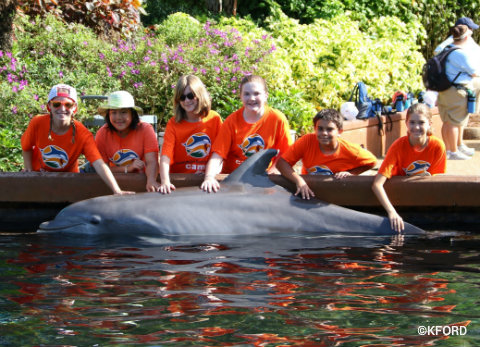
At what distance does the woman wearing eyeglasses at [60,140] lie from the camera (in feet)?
23.3

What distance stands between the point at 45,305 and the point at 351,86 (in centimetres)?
931

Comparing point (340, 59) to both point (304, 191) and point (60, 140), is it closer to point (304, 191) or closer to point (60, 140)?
point (304, 191)

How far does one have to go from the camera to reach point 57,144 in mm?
7336

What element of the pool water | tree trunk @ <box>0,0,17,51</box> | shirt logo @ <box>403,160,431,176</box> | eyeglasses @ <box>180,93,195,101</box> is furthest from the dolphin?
tree trunk @ <box>0,0,17,51</box>

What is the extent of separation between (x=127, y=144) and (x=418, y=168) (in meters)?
2.84

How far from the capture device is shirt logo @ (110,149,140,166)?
7.40 metres

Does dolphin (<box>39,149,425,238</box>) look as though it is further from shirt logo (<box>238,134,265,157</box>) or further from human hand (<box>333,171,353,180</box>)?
shirt logo (<box>238,134,265,157</box>)

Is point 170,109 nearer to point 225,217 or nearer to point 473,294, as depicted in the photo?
point 225,217

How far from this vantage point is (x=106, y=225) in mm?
6352

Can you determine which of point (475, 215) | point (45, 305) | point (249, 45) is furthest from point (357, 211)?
point (249, 45)

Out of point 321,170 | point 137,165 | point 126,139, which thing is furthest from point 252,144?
point 126,139

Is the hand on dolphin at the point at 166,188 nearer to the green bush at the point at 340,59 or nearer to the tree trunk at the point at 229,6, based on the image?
the green bush at the point at 340,59

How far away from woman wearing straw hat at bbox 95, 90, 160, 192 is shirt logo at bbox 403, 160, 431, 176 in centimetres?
243

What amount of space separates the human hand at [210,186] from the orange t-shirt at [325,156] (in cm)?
77
